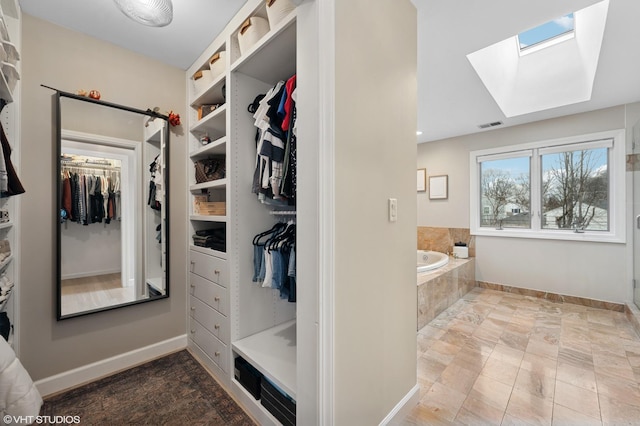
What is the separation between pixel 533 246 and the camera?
3562 mm

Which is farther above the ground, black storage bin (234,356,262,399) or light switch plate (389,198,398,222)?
light switch plate (389,198,398,222)

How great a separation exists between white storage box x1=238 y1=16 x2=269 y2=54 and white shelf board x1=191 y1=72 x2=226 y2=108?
0.31 m

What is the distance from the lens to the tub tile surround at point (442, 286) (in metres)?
2.75

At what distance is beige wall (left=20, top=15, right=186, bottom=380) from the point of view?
1.67 meters

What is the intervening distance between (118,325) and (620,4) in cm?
388

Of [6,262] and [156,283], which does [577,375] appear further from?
[6,262]

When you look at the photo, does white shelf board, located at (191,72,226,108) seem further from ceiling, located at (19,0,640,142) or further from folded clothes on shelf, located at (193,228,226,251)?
folded clothes on shelf, located at (193,228,226,251)

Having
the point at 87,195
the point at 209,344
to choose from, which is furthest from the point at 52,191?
the point at 209,344

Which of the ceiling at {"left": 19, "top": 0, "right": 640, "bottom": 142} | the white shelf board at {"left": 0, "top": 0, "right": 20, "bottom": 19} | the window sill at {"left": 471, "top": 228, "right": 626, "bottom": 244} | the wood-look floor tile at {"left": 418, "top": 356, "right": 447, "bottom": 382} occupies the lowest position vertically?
the wood-look floor tile at {"left": 418, "top": 356, "right": 447, "bottom": 382}

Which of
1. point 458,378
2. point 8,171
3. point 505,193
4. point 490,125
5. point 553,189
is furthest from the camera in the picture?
point 505,193

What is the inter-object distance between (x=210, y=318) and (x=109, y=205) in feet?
3.66

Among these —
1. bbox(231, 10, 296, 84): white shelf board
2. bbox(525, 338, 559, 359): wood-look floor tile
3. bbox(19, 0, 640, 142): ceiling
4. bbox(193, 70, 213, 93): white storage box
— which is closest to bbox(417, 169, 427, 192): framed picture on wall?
bbox(19, 0, 640, 142): ceiling

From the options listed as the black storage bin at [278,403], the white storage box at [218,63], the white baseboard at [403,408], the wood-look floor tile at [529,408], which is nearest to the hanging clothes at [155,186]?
the white storage box at [218,63]

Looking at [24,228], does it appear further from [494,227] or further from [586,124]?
[586,124]
